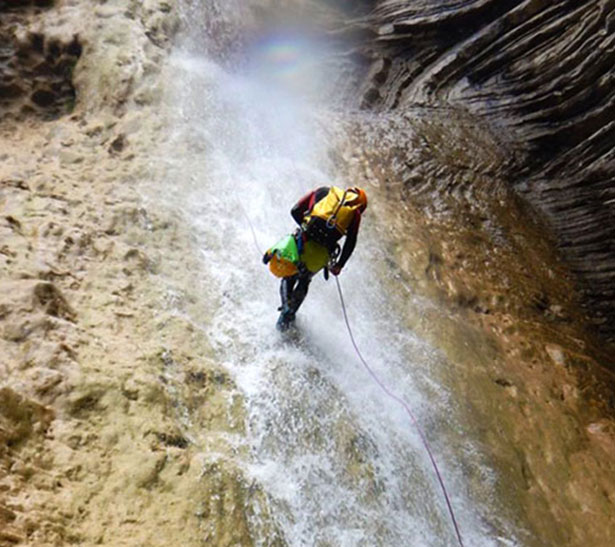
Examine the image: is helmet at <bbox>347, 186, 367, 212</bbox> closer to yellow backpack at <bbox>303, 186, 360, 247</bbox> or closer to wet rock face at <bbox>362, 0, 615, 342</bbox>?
yellow backpack at <bbox>303, 186, 360, 247</bbox>

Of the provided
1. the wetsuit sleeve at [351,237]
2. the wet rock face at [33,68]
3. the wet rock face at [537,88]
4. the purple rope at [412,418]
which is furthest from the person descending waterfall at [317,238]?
the wet rock face at [537,88]

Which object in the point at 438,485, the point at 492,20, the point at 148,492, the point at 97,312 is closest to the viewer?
the point at 148,492

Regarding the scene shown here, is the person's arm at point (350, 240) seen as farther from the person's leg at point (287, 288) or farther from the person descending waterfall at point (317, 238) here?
the person's leg at point (287, 288)

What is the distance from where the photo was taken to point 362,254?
7.47 m

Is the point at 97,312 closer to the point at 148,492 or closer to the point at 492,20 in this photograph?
the point at 148,492

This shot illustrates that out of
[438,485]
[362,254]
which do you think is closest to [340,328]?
[362,254]

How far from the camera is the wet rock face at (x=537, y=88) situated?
9555 mm

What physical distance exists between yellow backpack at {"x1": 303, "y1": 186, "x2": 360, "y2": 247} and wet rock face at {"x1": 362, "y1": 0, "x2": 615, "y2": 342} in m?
6.27

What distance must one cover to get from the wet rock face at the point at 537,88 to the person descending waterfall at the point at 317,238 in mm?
6129

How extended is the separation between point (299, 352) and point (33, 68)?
20.3 ft

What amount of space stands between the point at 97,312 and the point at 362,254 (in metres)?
4.13

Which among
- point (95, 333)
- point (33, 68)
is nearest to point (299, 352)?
point (95, 333)

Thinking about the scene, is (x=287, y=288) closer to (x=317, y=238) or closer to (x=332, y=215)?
(x=317, y=238)

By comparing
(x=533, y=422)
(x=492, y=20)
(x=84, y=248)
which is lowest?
(x=84, y=248)
